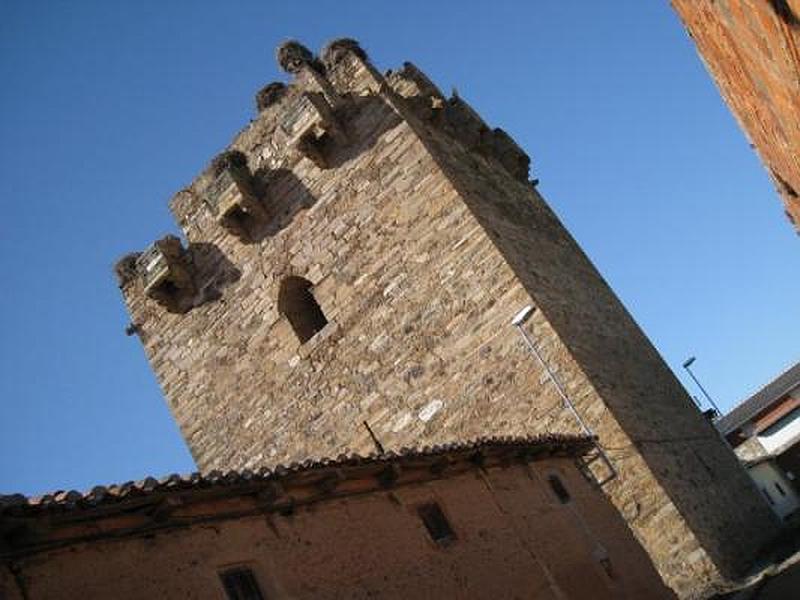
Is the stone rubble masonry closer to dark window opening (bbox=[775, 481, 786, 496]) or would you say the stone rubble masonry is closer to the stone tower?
the stone tower

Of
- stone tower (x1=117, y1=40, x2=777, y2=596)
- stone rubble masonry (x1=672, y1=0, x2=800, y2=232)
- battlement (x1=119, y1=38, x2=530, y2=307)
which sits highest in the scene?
battlement (x1=119, y1=38, x2=530, y2=307)

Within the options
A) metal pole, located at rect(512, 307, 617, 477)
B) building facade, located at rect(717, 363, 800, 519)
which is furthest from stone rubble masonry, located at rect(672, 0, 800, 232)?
building facade, located at rect(717, 363, 800, 519)

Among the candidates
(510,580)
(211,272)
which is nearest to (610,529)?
(510,580)

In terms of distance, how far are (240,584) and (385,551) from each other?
140 cm

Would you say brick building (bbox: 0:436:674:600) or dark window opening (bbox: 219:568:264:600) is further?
dark window opening (bbox: 219:568:264:600)

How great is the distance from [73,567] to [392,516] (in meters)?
2.86

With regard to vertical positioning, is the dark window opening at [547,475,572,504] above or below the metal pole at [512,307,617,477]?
below

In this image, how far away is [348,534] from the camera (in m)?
5.86

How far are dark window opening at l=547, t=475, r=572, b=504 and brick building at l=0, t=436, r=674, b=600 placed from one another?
21 mm

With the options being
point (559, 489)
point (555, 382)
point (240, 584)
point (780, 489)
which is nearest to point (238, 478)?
point (240, 584)

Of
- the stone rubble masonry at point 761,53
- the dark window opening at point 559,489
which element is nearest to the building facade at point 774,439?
the dark window opening at point 559,489

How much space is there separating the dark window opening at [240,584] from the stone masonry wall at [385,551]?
0.05 meters

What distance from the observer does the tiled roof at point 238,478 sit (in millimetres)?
4094

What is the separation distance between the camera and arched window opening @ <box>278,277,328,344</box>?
12531mm
